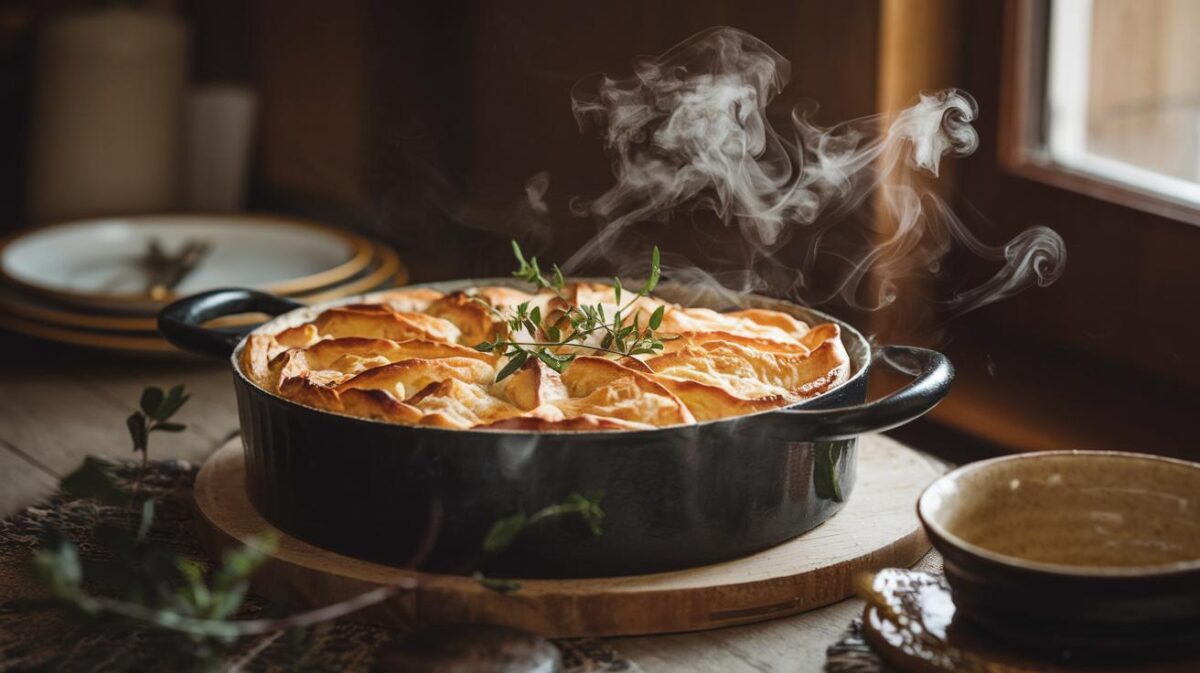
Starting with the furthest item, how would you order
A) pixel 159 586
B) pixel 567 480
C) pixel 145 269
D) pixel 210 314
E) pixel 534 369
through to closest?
pixel 145 269, pixel 210 314, pixel 534 369, pixel 567 480, pixel 159 586

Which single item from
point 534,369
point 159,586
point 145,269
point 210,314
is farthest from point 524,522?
point 145,269

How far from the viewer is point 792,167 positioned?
80.8 inches

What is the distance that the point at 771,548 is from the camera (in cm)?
126

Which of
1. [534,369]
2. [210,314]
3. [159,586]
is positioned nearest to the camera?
[159,586]

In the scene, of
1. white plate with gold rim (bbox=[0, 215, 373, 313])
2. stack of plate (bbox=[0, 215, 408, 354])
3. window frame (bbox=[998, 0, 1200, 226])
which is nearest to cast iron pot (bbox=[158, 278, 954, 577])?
window frame (bbox=[998, 0, 1200, 226])

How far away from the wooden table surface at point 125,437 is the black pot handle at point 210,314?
17 centimetres

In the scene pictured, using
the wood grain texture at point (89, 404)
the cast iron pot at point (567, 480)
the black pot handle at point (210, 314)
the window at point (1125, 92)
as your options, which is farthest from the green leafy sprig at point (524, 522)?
the window at point (1125, 92)

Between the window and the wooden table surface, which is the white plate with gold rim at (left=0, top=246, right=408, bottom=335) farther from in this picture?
the window

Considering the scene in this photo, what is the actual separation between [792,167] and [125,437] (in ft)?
3.30

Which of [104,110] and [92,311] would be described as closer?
[92,311]

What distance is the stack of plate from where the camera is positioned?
198 cm

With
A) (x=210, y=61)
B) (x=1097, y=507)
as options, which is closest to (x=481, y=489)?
(x=1097, y=507)

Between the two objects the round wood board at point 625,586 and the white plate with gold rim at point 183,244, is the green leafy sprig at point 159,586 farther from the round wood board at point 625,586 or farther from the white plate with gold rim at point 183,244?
the white plate with gold rim at point 183,244

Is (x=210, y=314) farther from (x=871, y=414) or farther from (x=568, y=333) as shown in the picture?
(x=871, y=414)
